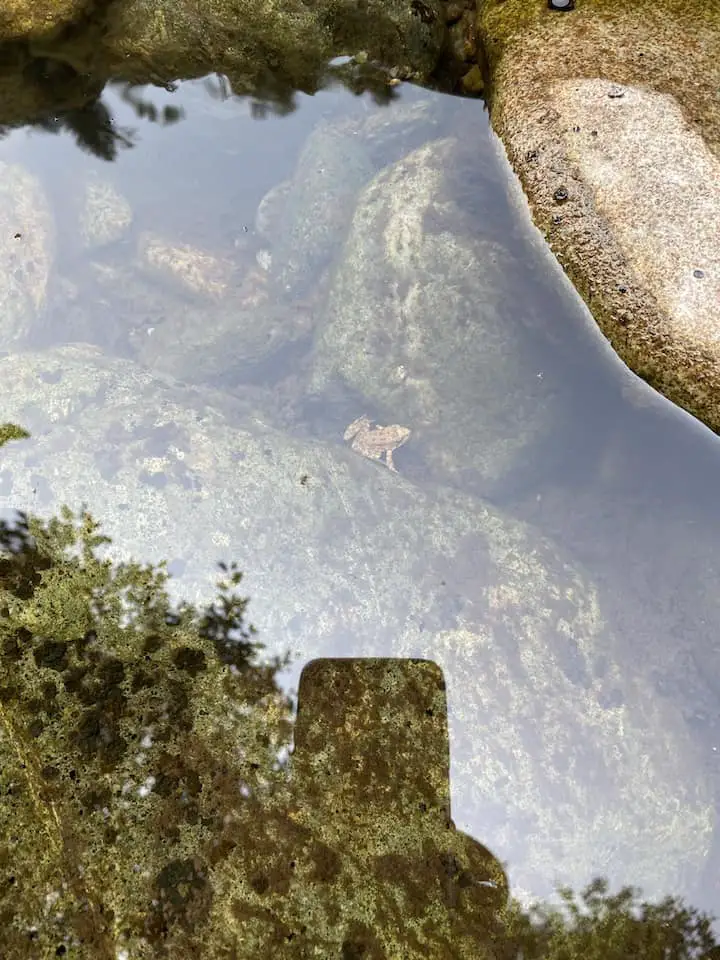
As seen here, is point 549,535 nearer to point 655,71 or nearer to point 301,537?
point 301,537

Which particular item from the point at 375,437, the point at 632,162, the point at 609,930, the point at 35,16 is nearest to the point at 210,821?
the point at 609,930

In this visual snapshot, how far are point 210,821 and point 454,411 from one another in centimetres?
285

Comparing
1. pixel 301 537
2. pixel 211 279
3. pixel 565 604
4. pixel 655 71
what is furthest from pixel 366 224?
pixel 565 604

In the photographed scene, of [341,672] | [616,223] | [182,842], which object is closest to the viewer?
[182,842]

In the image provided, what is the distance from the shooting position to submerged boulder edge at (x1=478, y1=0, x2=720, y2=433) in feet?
11.2

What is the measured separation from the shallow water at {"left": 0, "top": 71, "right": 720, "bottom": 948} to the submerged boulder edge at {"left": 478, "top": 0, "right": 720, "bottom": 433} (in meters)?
0.22

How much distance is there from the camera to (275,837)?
2.76 meters

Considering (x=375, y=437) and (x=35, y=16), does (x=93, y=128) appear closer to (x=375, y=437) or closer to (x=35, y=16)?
(x=35, y=16)

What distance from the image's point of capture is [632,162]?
11.7 feet

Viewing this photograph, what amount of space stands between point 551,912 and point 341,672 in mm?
1500

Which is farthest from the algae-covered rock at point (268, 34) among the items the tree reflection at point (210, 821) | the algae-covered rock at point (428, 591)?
the tree reflection at point (210, 821)

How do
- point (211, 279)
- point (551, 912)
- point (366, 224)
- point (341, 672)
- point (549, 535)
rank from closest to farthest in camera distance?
point (551, 912), point (341, 672), point (549, 535), point (366, 224), point (211, 279)

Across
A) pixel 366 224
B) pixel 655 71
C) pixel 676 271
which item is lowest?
pixel 366 224

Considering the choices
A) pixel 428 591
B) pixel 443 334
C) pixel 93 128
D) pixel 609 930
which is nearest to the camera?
Result: pixel 609 930
